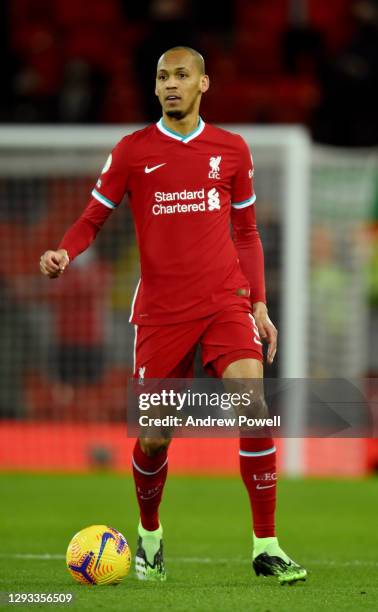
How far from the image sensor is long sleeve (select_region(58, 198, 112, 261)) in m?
6.01

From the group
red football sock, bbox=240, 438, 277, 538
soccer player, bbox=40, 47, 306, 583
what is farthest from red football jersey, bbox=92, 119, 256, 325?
red football sock, bbox=240, 438, 277, 538

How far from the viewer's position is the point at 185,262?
6031 millimetres

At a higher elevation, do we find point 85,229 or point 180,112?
point 180,112

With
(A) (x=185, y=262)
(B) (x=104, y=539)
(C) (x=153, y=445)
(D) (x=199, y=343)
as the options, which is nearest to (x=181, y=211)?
(A) (x=185, y=262)

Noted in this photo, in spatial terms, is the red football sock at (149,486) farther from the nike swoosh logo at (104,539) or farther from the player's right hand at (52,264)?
the player's right hand at (52,264)

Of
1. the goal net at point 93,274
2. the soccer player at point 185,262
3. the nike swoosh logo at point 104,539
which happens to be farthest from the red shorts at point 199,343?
the goal net at point 93,274

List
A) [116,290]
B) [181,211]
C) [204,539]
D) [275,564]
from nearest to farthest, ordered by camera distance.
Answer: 1. [275,564]
2. [181,211]
3. [204,539]
4. [116,290]

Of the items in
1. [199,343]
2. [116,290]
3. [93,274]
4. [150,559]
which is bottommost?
[116,290]

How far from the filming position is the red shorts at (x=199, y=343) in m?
5.93

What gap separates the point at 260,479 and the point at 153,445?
0.48 metres

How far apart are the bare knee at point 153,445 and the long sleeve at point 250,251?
728 mm

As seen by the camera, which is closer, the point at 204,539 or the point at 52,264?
the point at 52,264

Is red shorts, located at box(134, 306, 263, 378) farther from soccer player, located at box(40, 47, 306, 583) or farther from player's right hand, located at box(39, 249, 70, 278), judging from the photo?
player's right hand, located at box(39, 249, 70, 278)

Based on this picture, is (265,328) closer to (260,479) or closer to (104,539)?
(260,479)
